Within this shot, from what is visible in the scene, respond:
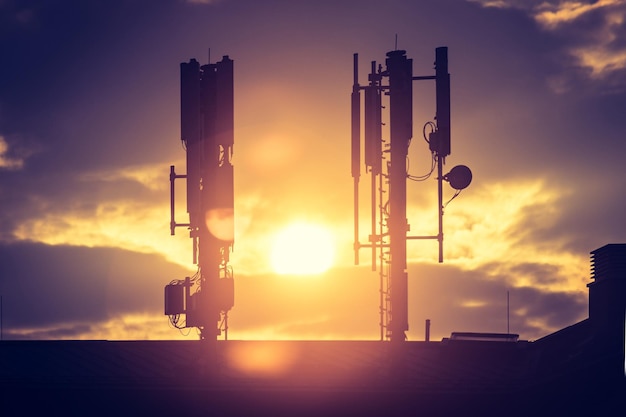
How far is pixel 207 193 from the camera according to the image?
53.8 meters

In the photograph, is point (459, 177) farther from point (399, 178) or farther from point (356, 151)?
point (356, 151)

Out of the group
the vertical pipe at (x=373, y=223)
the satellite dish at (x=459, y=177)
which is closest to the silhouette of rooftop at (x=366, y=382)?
the vertical pipe at (x=373, y=223)

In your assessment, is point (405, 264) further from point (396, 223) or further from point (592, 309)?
point (592, 309)

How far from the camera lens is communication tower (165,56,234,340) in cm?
5347

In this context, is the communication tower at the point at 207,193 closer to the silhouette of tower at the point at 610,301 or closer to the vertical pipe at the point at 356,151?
the vertical pipe at the point at 356,151

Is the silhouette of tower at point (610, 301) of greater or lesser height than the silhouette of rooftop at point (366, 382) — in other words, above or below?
above

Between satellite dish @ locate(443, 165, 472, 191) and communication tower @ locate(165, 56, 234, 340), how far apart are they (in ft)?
27.9

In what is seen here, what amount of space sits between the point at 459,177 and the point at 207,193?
384 inches

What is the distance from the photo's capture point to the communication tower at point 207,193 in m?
53.5

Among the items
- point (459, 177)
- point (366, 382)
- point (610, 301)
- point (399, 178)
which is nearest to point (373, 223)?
point (399, 178)

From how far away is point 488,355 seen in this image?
176 ft

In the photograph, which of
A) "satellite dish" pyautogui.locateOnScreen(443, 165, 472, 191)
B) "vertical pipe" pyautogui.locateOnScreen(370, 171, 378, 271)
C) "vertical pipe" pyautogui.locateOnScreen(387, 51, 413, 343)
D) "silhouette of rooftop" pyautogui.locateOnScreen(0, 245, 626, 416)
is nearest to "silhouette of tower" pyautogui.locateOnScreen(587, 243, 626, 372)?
"silhouette of rooftop" pyautogui.locateOnScreen(0, 245, 626, 416)

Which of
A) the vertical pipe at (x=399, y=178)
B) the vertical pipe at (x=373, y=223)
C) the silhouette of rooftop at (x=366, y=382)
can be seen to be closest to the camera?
the silhouette of rooftop at (x=366, y=382)

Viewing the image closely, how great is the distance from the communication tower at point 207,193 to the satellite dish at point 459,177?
8.51 meters
